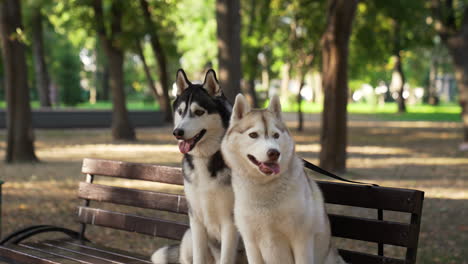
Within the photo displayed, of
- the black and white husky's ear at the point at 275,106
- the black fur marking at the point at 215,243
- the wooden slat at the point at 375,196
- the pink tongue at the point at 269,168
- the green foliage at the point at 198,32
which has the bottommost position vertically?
the black fur marking at the point at 215,243

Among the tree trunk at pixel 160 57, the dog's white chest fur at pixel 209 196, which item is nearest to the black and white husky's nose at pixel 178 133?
the dog's white chest fur at pixel 209 196

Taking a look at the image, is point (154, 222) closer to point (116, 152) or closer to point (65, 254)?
point (65, 254)

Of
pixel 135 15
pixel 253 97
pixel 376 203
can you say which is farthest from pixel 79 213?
pixel 253 97

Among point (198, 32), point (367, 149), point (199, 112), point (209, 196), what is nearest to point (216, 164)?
point (209, 196)

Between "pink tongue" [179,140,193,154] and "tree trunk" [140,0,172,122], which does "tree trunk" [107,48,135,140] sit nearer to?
"tree trunk" [140,0,172,122]

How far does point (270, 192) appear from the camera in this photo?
3.42m

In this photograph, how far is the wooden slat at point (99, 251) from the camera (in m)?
4.96

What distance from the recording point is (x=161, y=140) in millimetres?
24109

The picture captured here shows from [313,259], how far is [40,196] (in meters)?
8.78

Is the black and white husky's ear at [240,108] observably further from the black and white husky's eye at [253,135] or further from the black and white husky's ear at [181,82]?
the black and white husky's ear at [181,82]

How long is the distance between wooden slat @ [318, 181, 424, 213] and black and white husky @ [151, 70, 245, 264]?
0.71 metres

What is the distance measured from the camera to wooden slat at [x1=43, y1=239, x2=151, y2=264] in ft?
16.3

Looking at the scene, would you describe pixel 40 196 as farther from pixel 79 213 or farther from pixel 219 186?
pixel 219 186

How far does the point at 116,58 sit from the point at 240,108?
20.5 m
